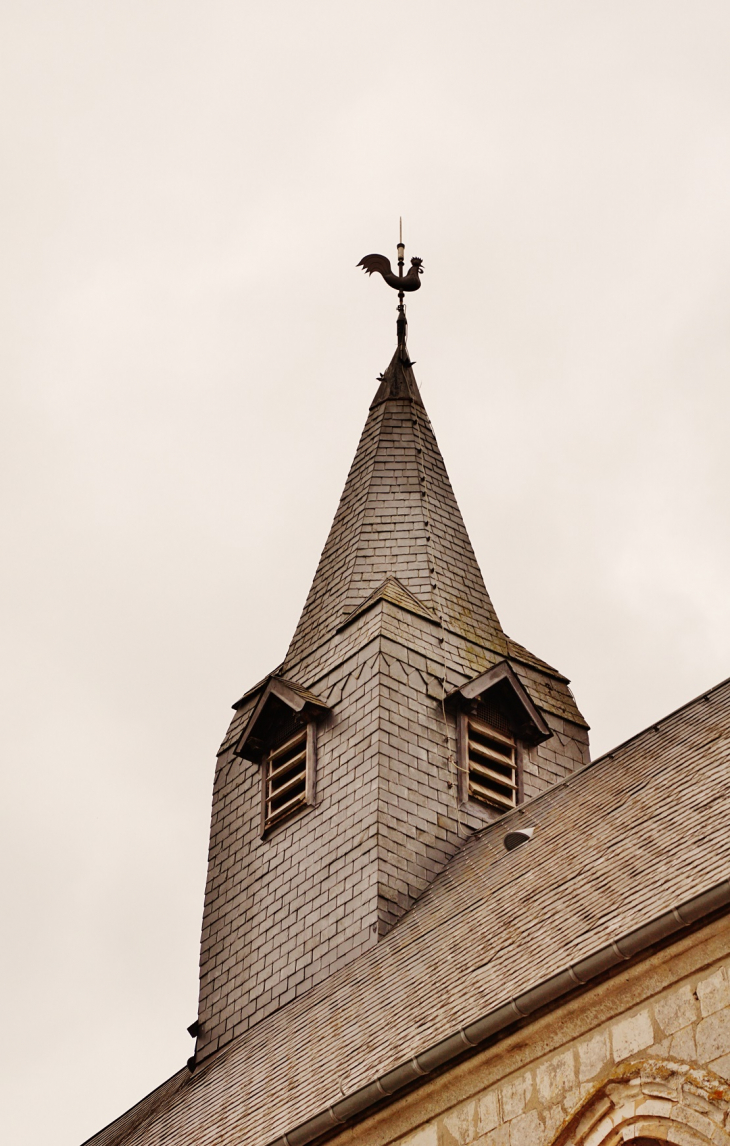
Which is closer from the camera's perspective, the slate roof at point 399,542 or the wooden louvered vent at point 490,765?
the wooden louvered vent at point 490,765

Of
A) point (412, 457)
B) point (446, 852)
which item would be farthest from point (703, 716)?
point (412, 457)

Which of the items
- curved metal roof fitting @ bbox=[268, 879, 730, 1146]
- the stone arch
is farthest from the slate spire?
the stone arch

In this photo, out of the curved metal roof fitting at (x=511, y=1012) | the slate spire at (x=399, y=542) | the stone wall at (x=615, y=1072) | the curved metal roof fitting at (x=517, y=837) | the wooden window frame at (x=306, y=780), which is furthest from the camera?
the slate spire at (x=399, y=542)

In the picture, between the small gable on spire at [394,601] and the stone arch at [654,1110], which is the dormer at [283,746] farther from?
the stone arch at [654,1110]

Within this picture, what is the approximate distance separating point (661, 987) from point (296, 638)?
12191 mm

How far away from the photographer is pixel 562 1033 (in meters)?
11.5

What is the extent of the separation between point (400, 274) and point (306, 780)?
9.78 m

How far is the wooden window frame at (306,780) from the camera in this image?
20250 millimetres

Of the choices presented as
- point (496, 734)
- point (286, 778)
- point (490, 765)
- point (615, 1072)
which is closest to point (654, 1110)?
point (615, 1072)

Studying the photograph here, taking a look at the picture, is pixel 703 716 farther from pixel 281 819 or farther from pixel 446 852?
pixel 281 819

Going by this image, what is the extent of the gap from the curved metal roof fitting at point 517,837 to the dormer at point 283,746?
3.42m

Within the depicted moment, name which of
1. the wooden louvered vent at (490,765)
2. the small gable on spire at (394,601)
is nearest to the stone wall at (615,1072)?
the wooden louvered vent at (490,765)

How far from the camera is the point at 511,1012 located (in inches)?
459

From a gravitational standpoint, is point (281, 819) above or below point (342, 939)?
above
